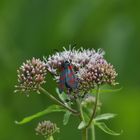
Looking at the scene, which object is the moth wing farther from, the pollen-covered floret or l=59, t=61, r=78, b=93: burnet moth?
the pollen-covered floret

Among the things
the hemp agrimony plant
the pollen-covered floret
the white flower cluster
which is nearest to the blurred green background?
the white flower cluster

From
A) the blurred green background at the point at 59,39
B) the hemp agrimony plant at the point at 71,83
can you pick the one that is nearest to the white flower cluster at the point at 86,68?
the hemp agrimony plant at the point at 71,83

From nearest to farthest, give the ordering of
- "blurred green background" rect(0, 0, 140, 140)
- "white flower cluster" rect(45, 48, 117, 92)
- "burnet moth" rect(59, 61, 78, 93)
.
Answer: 1. "burnet moth" rect(59, 61, 78, 93)
2. "white flower cluster" rect(45, 48, 117, 92)
3. "blurred green background" rect(0, 0, 140, 140)

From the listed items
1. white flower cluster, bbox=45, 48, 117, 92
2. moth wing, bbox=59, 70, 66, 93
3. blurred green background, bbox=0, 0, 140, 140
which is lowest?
moth wing, bbox=59, 70, 66, 93

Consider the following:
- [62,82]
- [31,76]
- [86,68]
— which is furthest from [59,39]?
[62,82]

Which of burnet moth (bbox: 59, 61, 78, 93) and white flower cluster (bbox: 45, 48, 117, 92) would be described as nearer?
burnet moth (bbox: 59, 61, 78, 93)

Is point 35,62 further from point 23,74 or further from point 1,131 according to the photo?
point 1,131
